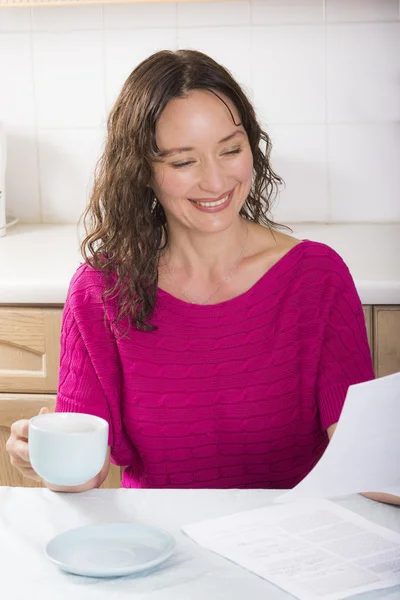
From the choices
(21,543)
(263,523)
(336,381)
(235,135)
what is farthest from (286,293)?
(21,543)

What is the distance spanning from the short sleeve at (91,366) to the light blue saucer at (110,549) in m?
0.41

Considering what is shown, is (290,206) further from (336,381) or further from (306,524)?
(306,524)

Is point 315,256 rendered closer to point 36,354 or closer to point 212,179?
point 212,179

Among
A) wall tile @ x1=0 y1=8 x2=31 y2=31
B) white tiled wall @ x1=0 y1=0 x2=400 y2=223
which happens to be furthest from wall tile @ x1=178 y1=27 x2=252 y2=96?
wall tile @ x1=0 y1=8 x2=31 y2=31

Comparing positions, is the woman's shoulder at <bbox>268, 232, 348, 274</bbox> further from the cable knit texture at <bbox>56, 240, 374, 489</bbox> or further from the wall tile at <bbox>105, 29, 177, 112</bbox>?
the wall tile at <bbox>105, 29, 177, 112</bbox>

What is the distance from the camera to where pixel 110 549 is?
1.03 meters

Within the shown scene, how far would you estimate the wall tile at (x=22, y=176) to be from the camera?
2570 millimetres

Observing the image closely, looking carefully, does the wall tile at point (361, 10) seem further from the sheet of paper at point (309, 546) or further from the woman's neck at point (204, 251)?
the sheet of paper at point (309, 546)

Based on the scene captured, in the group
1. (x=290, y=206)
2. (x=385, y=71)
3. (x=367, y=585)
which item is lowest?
(x=367, y=585)

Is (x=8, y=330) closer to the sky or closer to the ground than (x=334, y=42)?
closer to the ground

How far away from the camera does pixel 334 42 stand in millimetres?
2428

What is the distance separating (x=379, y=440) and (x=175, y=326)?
600 mm

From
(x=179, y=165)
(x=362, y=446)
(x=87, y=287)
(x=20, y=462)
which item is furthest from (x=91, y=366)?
(x=362, y=446)

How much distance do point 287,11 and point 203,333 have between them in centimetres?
123
